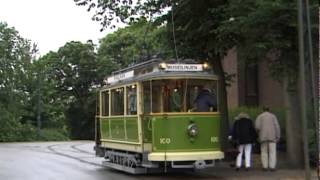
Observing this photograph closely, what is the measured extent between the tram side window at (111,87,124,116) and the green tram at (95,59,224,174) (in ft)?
1.87

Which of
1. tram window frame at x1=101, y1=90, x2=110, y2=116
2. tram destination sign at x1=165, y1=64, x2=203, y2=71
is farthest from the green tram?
tram window frame at x1=101, y1=90, x2=110, y2=116

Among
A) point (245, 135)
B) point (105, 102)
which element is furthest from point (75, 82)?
point (245, 135)

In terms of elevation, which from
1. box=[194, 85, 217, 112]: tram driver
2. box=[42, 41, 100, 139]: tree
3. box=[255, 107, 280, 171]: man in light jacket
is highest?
box=[42, 41, 100, 139]: tree

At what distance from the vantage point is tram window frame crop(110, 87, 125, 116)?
65.2ft

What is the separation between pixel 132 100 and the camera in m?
19.0

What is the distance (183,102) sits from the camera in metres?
18.0

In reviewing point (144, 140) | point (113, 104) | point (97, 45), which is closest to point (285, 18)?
point (144, 140)

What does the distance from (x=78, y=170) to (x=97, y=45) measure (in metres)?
59.6

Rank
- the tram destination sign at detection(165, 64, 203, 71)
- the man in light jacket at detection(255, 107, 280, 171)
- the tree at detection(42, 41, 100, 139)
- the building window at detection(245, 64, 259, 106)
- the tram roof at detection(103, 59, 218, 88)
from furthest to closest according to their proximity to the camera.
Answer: the tree at detection(42, 41, 100, 139) < the building window at detection(245, 64, 259, 106) < the man in light jacket at detection(255, 107, 280, 171) < the tram destination sign at detection(165, 64, 203, 71) < the tram roof at detection(103, 59, 218, 88)

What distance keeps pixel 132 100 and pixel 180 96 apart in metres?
1.55

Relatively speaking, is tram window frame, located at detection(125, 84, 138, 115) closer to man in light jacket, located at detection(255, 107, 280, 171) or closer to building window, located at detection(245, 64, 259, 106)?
man in light jacket, located at detection(255, 107, 280, 171)

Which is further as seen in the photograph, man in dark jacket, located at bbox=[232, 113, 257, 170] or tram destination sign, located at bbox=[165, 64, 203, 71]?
man in dark jacket, located at bbox=[232, 113, 257, 170]

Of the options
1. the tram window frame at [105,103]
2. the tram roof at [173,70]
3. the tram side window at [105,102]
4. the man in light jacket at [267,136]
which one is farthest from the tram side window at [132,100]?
the man in light jacket at [267,136]

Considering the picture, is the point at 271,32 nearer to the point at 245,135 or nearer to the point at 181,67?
the point at 181,67
